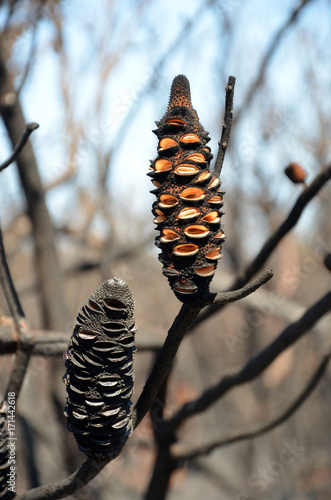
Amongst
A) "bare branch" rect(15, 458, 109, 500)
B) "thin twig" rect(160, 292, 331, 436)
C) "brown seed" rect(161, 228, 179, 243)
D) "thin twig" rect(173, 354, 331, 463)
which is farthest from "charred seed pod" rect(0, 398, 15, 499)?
"thin twig" rect(173, 354, 331, 463)

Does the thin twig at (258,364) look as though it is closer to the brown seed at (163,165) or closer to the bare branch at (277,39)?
the brown seed at (163,165)

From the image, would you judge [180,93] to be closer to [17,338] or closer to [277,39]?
[17,338]

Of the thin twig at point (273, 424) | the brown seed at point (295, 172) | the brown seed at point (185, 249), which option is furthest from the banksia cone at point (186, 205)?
the thin twig at point (273, 424)

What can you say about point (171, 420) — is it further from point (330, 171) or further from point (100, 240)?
point (100, 240)

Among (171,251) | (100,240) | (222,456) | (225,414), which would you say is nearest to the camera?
(171,251)

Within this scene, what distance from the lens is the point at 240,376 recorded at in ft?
2.77

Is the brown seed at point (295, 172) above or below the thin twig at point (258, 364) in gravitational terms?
above

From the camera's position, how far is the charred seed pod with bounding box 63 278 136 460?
431 millimetres

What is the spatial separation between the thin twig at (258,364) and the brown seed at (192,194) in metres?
0.31

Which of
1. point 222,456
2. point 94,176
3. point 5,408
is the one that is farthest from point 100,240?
point 222,456

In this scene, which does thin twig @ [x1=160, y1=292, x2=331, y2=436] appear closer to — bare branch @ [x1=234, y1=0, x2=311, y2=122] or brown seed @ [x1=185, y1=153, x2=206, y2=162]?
brown seed @ [x1=185, y1=153, x2=206, y2=162]

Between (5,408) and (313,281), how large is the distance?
106 inches

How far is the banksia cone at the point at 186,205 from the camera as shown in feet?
1.36

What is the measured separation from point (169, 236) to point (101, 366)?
0.43ft
